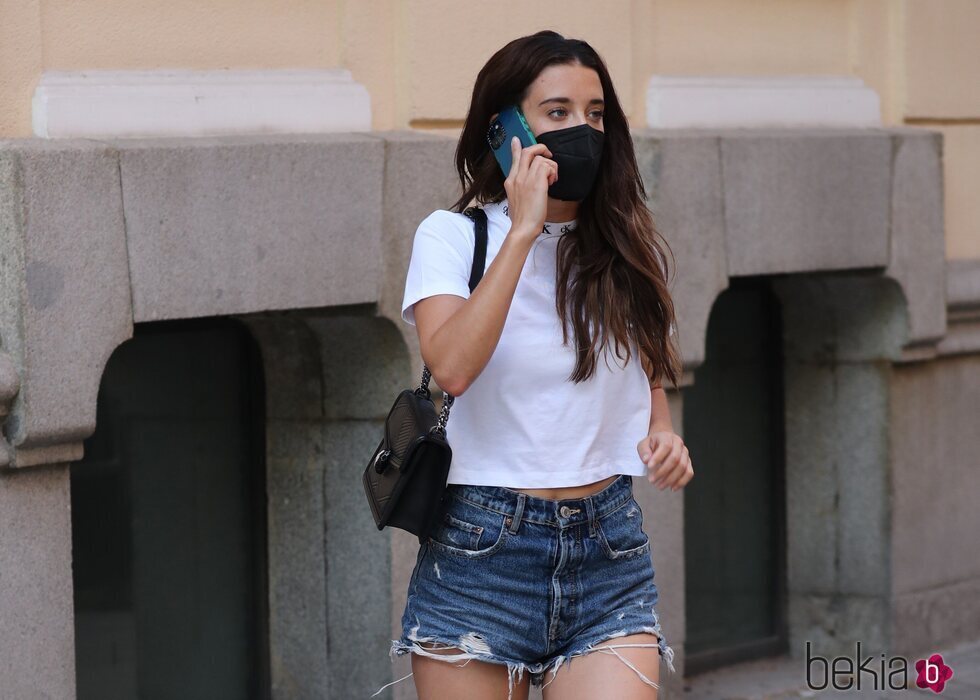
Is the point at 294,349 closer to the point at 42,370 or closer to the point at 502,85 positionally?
the point at 42,370

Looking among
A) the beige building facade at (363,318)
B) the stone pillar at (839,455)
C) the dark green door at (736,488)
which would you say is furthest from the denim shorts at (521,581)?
the stone pillar at (839,455)

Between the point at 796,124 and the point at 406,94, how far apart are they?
6.41ft

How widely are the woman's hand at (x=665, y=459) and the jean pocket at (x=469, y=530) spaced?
305 mm

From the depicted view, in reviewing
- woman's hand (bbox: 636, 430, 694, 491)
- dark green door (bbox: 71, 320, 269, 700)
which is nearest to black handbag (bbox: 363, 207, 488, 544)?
woman's hand (bbox: 636, 430, 694, 491)

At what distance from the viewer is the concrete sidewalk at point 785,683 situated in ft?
20.4

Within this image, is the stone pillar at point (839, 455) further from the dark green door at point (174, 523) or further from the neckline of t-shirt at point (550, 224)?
the neckline of t-shirt at point (550, 224)

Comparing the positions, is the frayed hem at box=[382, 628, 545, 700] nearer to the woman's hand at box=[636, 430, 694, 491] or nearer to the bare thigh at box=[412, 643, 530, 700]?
the bare thigh at box=[412, 643, 530, 700]

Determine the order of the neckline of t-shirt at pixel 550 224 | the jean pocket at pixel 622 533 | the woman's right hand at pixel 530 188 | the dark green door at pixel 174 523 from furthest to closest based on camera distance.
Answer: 1. the dark green door at pixel 174 523
2. the neckline of t-shirt at pixel 550 224
3. the jean pocket at pixel 622 533
4. the woman's right hand at pixel 530 188

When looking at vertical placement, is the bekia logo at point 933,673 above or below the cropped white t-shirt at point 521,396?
below

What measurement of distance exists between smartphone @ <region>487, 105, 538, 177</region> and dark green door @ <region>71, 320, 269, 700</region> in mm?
1966

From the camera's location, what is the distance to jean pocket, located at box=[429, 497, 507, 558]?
305 cm

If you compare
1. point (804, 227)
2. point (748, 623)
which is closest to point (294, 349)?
point (804, 227)

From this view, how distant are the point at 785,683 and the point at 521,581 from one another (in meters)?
3.70

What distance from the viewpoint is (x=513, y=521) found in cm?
304
